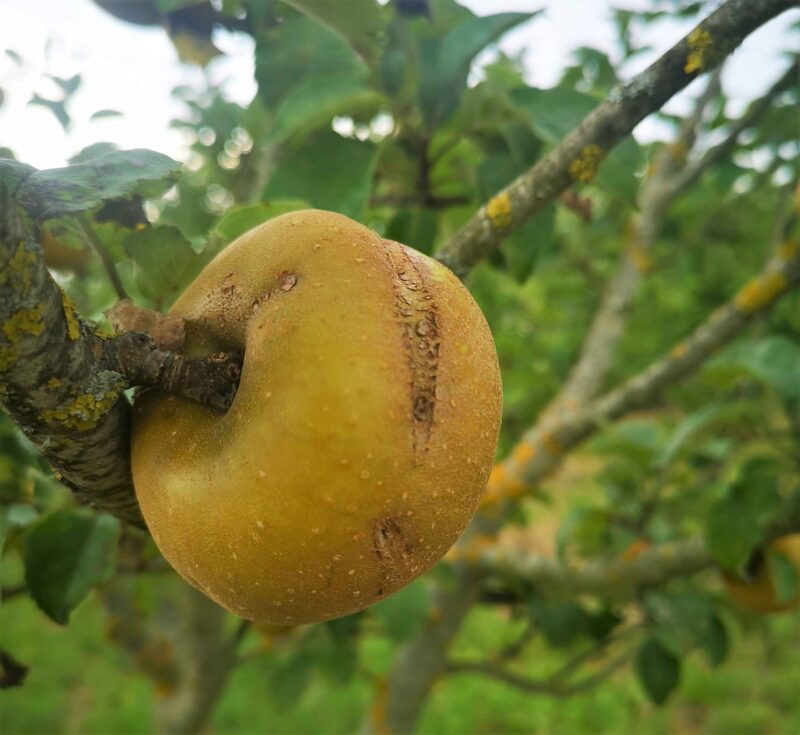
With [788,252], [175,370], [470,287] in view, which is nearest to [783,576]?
[788,252]

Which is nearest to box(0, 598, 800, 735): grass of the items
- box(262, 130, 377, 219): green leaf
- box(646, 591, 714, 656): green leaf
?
box(646, 591, 714, 656): green leaf

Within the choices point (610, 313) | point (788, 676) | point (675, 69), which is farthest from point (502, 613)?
point (675, 69)

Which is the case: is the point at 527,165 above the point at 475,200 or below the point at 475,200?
above

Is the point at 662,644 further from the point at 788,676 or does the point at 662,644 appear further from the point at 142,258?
the point at 788,676

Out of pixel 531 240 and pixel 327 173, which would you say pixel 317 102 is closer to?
pixel 327 173

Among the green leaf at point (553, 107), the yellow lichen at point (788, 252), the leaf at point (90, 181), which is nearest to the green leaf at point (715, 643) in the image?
the yellow lichen at point (788, 252)

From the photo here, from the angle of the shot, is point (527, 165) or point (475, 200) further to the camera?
point (475, 200)
